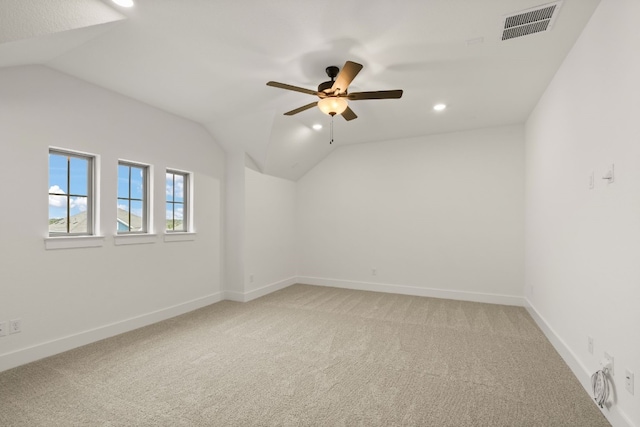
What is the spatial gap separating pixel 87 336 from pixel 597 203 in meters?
4.64

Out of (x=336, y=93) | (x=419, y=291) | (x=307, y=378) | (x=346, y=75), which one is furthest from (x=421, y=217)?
(x=307, y=378)

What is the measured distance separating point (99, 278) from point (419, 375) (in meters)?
3.34

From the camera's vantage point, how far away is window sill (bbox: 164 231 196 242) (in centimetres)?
402

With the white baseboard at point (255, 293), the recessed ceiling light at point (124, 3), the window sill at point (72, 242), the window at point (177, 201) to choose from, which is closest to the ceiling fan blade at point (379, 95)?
the recessed ceiling light at point (124, 3)

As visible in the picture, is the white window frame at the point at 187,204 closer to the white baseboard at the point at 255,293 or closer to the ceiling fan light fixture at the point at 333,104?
the white baseboard at the point at 255,293

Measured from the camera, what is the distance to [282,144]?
477 cm

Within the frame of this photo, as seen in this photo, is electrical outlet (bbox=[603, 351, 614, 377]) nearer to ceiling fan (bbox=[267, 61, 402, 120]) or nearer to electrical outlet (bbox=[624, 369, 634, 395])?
electrical outlet (bbox=[624, 369, 634, 395])

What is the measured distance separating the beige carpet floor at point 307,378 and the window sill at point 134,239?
102cm

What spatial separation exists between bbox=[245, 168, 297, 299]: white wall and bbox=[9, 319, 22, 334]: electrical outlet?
8.54ft

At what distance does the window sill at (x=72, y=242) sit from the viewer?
2.86m

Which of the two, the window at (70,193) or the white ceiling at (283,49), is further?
the window at (70,193)

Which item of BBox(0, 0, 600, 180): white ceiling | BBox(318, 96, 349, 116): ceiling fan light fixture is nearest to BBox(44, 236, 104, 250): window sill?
BBox(0, 0, 600, 180): white ceiling

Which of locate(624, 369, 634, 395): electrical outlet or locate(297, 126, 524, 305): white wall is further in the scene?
locate(297, 126, 524, 305): white wall

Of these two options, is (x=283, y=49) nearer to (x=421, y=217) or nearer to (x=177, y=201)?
(x=177, y=201)
